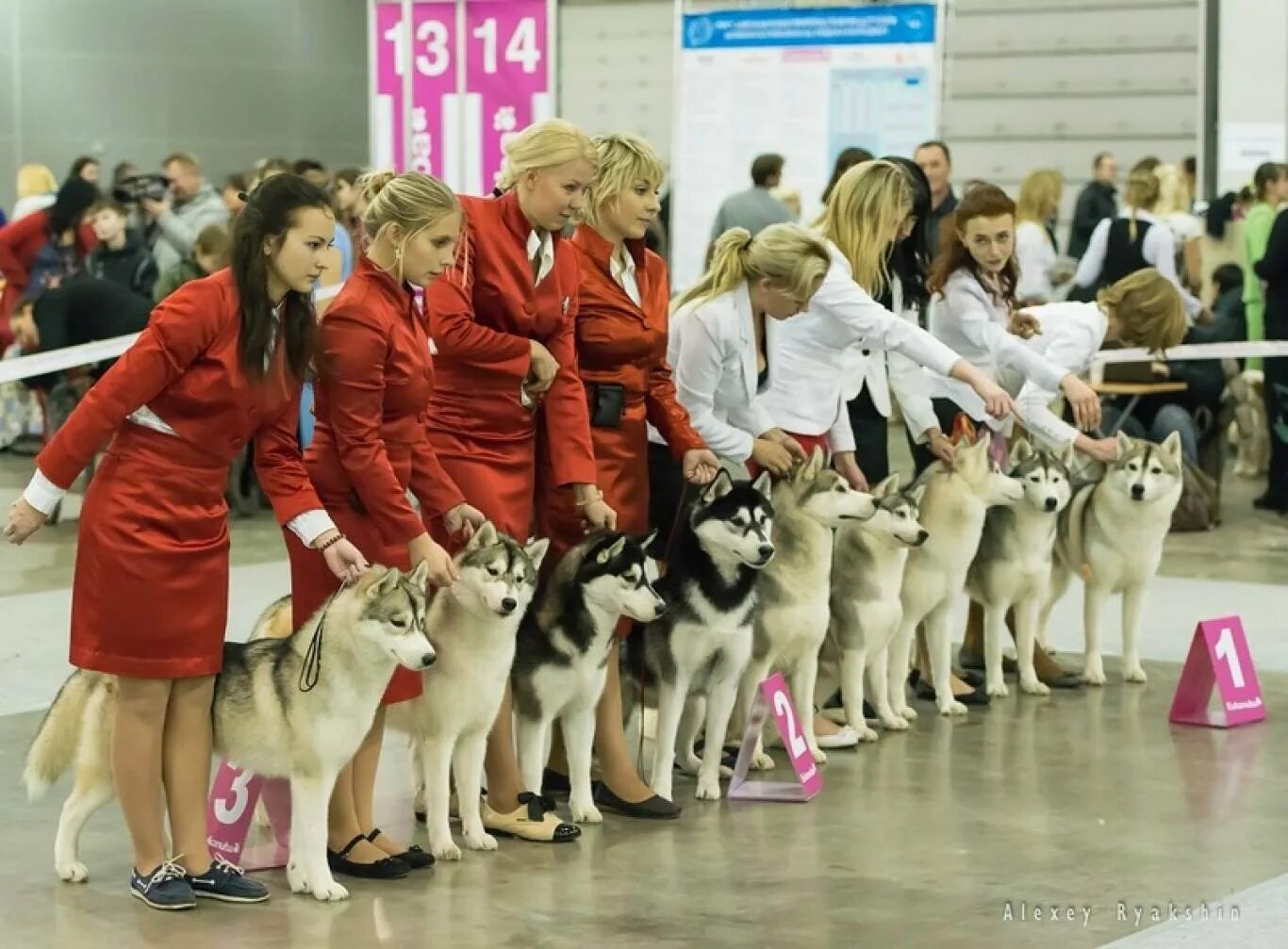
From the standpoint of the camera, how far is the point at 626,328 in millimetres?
5102

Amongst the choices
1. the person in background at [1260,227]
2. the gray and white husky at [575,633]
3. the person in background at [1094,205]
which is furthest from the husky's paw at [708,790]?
the person in background at [1094,205]

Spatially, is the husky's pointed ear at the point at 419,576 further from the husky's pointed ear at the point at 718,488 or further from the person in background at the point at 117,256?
the person in background at the point at 117,256

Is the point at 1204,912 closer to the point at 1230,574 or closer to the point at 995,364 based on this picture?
the point at 995,364

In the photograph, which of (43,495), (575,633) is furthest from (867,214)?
(43,495)

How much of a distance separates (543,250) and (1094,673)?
8.84ft

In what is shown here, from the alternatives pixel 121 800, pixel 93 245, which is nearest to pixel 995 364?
pixel 121 800

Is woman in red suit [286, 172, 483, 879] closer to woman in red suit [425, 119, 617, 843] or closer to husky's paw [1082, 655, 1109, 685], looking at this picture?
woman in red suit [425, 119, 617, 843]

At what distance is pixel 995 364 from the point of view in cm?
654

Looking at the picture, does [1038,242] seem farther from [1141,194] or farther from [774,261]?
[774,261]

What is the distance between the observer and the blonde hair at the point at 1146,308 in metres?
7.38

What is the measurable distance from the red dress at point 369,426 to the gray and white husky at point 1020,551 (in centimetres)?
243

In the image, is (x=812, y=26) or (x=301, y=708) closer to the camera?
(x=301, y=708)

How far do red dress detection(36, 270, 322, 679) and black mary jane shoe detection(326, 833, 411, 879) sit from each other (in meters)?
0.58

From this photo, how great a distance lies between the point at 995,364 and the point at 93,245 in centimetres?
637
